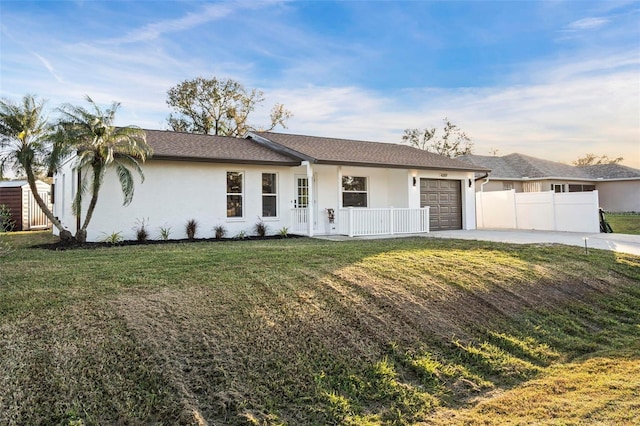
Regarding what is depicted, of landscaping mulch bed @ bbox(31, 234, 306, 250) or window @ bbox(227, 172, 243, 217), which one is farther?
window @ bbox(227, 172, 243, 217)

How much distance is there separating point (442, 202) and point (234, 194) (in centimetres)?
874

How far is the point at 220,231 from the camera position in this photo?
1280 cm

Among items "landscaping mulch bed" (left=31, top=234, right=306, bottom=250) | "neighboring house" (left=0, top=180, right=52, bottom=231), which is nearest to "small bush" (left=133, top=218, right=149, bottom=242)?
"landscaping mulch bed" (left=31, top=234, right=306, bottom=250)

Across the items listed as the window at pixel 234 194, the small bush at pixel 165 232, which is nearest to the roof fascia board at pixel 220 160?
the window at pixel 234 194

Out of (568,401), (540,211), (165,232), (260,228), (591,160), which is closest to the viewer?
(568,401)

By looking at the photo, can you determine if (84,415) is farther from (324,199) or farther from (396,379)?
(324,199)

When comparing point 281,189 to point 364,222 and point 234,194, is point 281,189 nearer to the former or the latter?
point 234,194

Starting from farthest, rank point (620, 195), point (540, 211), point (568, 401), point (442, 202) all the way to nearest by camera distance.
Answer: point (620, 195) → point (442, 202) → point (540, 211) → point (568, 401)

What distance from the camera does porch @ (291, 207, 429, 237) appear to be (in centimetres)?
1383

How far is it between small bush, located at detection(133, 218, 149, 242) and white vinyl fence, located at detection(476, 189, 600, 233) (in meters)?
→ 14.7

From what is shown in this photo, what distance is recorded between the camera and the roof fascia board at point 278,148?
1344cm

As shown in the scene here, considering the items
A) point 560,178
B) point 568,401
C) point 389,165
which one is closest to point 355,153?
point 389,165

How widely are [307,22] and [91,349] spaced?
1200 centimetres

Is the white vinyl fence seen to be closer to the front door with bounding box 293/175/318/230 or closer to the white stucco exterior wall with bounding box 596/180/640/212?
the front door with bounding box 293/175/318/230
